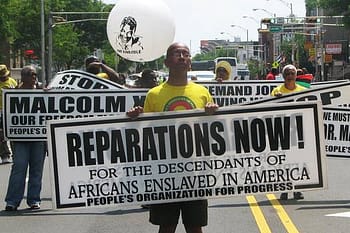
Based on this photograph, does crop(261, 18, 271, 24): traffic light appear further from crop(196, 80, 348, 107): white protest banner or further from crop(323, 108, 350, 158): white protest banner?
crop(323, 108, 350, 158): white protest banner

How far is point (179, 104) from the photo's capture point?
609 centimetres

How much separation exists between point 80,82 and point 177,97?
6000 mm

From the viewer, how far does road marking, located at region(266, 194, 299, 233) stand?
28.7ft

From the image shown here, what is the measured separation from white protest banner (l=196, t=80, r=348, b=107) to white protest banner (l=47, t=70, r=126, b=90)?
170 cm

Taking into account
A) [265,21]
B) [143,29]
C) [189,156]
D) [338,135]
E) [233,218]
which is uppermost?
[265,21]

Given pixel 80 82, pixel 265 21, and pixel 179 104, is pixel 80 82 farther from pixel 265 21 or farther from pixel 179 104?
pixel 265 21

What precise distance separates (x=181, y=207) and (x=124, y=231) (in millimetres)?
2807

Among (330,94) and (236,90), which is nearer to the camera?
(330,94)

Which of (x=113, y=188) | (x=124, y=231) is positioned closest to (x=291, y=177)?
(x=113, y=188)

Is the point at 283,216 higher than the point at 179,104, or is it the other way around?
the point at 179,104

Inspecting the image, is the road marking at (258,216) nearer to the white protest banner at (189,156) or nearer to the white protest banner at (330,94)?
the white protest banner at (330,94)

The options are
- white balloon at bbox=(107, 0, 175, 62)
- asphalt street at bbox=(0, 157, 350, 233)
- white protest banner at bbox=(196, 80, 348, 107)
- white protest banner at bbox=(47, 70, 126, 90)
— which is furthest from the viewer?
white balloon at bbox=(107, 0, 175, 62)

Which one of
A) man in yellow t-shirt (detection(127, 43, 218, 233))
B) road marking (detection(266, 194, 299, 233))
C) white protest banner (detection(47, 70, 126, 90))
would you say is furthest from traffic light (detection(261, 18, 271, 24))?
man in yellow t-shirt (detection(127, 43, 218, 233))

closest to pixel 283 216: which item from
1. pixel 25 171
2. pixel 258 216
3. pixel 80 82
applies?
pixel 258 216
